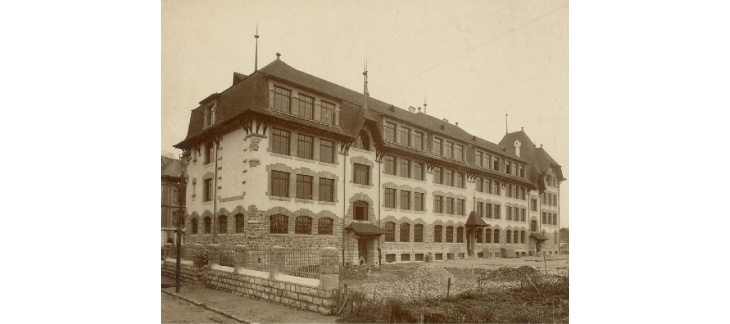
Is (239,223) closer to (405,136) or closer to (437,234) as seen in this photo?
(405,136)

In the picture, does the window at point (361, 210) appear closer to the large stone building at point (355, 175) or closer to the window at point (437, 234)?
the large stone building at point (355, 175)

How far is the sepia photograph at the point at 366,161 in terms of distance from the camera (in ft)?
26.4

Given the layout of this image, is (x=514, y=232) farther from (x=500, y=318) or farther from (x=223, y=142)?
(x=223, y=142)

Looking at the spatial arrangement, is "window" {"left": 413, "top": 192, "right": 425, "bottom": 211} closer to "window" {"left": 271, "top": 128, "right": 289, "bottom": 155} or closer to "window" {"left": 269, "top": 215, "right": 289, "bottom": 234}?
"window" {"left": 269, "top": 215, "right": 289, "bottom": 234}

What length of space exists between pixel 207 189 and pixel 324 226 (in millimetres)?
3035

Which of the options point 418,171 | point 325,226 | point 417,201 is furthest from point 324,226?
point 418,171

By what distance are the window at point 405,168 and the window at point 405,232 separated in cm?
105

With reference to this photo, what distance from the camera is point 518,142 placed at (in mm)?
8633

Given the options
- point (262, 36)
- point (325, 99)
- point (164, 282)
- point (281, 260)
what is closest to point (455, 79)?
point (325, 99)

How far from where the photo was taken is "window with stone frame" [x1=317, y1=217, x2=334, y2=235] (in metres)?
10.4

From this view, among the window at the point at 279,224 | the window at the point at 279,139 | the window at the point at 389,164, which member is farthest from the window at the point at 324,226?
the window at the point at 279,139

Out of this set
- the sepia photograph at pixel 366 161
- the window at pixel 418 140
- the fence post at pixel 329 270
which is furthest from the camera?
the window at pixel 418 140

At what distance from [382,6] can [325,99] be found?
7.56ft

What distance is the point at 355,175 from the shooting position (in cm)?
1034
